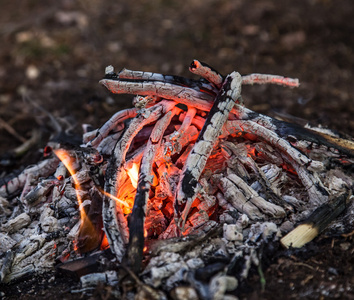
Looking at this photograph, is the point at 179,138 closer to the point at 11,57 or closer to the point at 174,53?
the point at 174,53

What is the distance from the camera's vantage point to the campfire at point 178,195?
9.02 ft

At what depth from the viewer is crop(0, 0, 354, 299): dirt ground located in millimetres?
6156

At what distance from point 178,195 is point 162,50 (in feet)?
19.3

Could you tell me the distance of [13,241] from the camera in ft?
10.7

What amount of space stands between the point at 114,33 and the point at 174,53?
1738mm

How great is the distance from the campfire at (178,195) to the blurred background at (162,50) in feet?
7.42

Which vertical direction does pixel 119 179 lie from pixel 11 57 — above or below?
below

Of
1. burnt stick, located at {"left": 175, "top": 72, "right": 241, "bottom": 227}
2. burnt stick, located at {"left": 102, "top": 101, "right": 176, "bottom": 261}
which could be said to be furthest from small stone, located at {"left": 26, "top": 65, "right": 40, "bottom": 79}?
burnt stick, located at {"left": 175, "top": 72, "right": 241, "bottom": 227}

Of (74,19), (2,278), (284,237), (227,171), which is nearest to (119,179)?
(227,171)

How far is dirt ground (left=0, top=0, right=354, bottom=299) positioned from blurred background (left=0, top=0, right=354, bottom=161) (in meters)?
0.02

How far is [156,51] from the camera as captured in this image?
827cm

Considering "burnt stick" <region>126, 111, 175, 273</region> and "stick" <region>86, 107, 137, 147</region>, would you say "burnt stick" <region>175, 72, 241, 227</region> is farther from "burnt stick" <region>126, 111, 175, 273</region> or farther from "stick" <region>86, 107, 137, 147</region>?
"stick" <region>86, 107, 137, 147</region>

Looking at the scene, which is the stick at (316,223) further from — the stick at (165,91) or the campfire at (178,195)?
the stick at (165,91)

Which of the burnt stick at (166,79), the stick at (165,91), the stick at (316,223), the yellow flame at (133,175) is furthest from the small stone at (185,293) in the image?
the burnt stick at (166,79)
